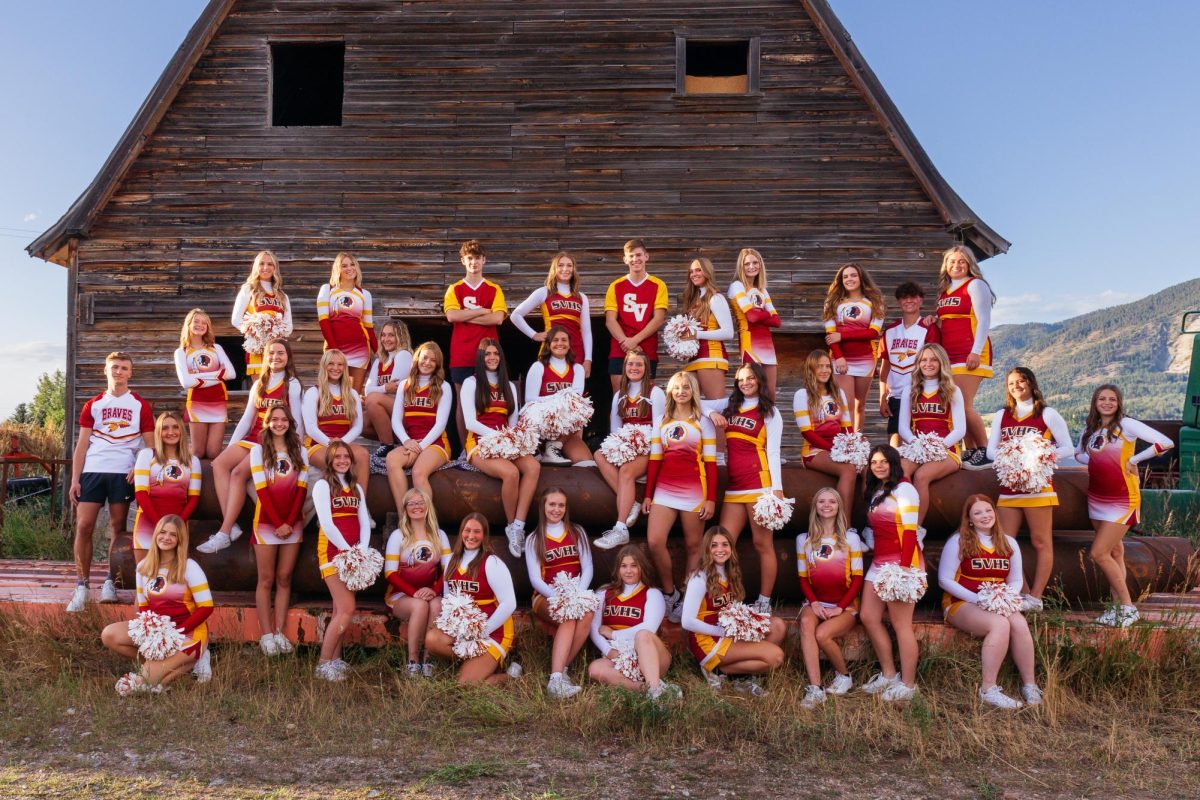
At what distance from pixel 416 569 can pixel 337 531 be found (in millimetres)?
621

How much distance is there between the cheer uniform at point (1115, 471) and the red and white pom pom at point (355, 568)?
17.5ft

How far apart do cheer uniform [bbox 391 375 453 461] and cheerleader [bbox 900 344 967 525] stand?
357cm

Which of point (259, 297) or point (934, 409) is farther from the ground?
point (259, 297)

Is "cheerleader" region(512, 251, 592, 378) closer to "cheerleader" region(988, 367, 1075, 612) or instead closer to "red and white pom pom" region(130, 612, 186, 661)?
"cheerleader" region(988, 367, 1075, 612)

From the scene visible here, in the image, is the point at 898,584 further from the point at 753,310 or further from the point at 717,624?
the point at 753,310

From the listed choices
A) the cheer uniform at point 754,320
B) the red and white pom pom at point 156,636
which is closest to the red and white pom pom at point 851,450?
the cheer uniform at point 754,320

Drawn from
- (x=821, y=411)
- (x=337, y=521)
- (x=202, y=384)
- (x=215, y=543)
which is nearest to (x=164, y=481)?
(x=215, y=543)

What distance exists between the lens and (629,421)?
23.4ft

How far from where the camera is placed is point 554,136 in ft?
38.5

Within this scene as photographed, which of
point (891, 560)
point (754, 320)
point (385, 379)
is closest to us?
point (891, 560)

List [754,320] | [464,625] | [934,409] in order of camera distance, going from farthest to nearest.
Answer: [754,320], [934,409], [464,625]

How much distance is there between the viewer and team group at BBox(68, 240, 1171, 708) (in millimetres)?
6059

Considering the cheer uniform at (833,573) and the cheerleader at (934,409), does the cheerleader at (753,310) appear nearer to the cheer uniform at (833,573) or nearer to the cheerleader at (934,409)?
the cheerleader at (934,409)

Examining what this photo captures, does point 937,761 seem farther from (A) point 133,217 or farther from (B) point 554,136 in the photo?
(A) point 133,217
